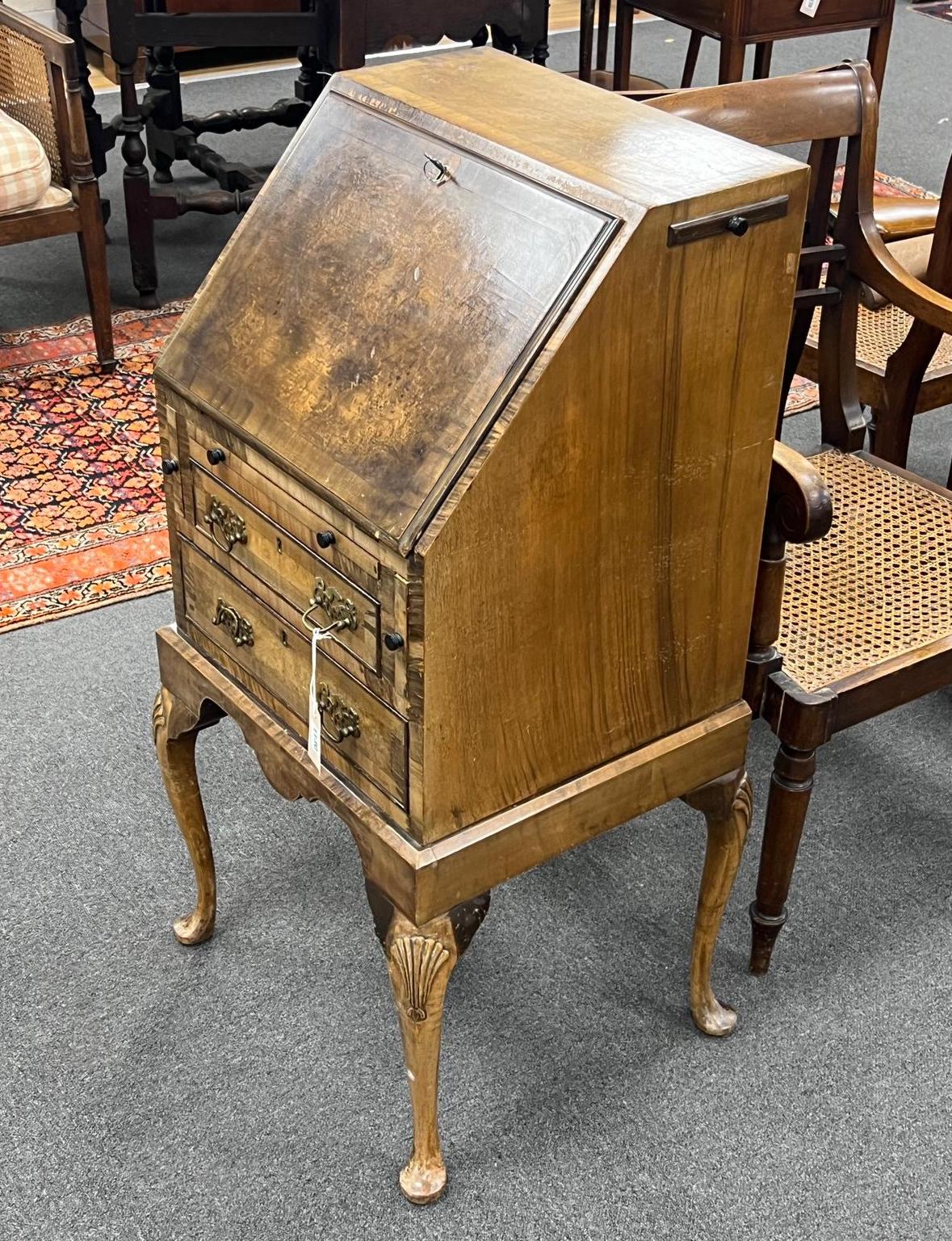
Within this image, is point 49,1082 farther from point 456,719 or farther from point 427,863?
point 456,719

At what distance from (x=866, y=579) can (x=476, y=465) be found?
3.11 feet

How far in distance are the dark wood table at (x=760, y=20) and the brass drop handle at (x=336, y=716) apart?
326cm

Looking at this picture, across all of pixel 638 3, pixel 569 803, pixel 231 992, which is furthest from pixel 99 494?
pixel 638 3

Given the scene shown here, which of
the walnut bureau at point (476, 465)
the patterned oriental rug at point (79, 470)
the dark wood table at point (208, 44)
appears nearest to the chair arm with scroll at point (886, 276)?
the walnut bureau at point (476, 465)

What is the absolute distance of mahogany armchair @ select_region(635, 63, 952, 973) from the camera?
181cm

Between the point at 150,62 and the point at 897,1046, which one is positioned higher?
the point at 150,62

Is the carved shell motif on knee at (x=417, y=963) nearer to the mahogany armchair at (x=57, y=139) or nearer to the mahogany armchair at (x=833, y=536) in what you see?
the mahogany armchair at (x=833, y=536)

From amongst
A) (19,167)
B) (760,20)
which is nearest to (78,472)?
(19,167)

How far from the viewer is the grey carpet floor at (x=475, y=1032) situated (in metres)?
1.72

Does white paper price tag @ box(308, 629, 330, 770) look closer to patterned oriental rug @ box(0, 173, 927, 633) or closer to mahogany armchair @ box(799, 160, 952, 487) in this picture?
mahogany armchair @ box(799, 160, 952, 487)

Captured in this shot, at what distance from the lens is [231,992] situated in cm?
198

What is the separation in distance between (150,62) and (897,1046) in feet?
11.4

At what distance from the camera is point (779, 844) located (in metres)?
1.91

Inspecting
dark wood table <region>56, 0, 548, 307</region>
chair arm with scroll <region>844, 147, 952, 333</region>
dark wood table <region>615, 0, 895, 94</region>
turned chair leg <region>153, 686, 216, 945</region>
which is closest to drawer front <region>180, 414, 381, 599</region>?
turned chair leg <region>153, 686, 216, 945</region>
